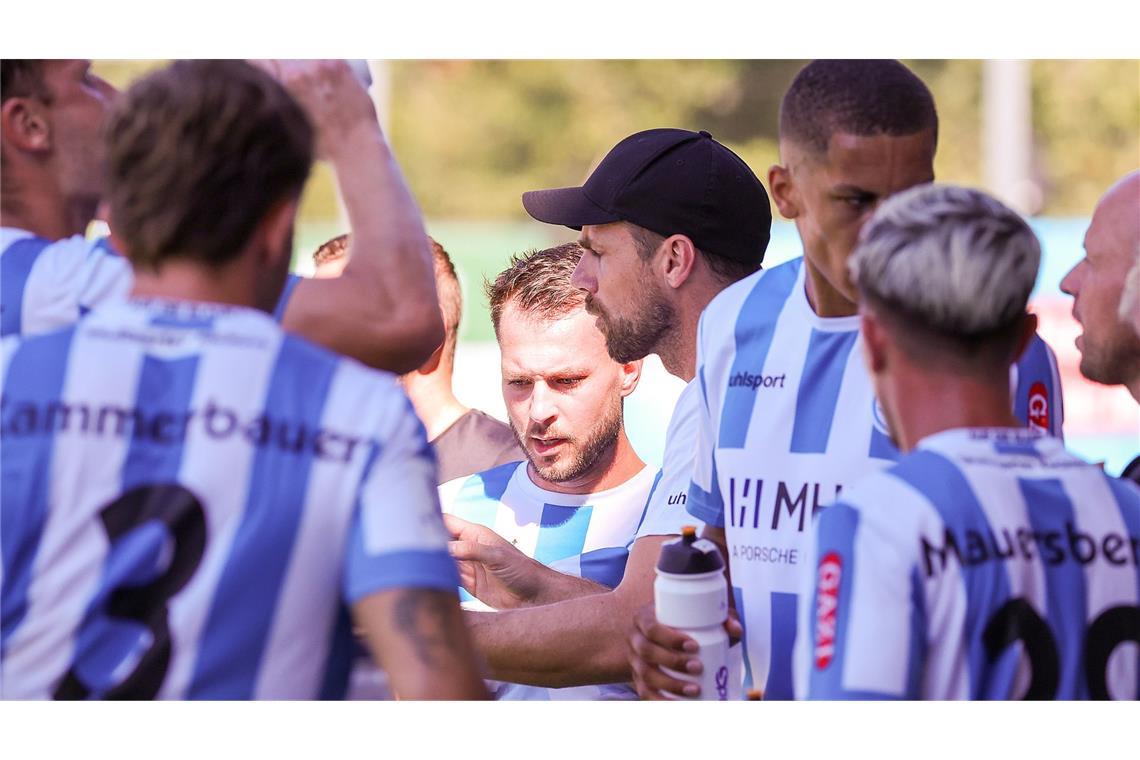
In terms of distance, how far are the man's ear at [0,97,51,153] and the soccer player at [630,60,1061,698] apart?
62.0 inches

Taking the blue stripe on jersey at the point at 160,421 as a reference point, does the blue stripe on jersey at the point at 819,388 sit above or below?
above

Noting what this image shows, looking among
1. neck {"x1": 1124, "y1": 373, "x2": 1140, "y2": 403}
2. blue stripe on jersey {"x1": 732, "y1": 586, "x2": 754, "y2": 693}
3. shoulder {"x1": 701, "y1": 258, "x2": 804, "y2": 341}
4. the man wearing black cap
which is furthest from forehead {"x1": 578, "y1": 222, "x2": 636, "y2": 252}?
neck {"x1": 1124, "y1": 373, "x2": 1140, "y2": 403}

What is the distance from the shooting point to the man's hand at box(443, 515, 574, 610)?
133 inches

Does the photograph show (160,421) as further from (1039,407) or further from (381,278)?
(1039,407)

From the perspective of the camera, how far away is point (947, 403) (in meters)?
1.90

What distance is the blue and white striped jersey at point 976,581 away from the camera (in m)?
1.77

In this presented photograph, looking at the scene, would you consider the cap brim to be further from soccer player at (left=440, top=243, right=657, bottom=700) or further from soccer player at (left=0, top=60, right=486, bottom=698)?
soccer player at (left=0, top=60, right=486, bottom=698)

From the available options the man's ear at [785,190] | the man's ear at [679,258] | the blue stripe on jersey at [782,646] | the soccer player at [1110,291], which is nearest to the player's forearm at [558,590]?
the blue stripe on jersey at [782,646]

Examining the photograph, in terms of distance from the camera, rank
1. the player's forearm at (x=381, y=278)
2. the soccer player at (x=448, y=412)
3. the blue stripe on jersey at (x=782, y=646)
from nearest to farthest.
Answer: the player's forearm at (x=381, y=278) → the blue stripe on jersey at (x=782, y=646) → the soccer player at (x=448, y=412)

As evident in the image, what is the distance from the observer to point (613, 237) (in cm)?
371

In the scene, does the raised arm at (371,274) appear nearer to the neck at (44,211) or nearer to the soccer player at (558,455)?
the neck at (44,211)

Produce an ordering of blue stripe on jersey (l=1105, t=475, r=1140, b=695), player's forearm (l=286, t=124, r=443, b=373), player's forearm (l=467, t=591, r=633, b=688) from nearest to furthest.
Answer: blue stripe on jersey (l=1105, t=475, r=1140, b=695)
player's forearm (l=286, t=124, r=443, b=373)
player's forearm (l=467, t=591, r=633, b=688)

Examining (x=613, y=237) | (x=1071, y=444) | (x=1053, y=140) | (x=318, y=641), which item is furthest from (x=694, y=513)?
(x=1053, y=140)

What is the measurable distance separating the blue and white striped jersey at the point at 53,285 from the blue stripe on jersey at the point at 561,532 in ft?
5.00
